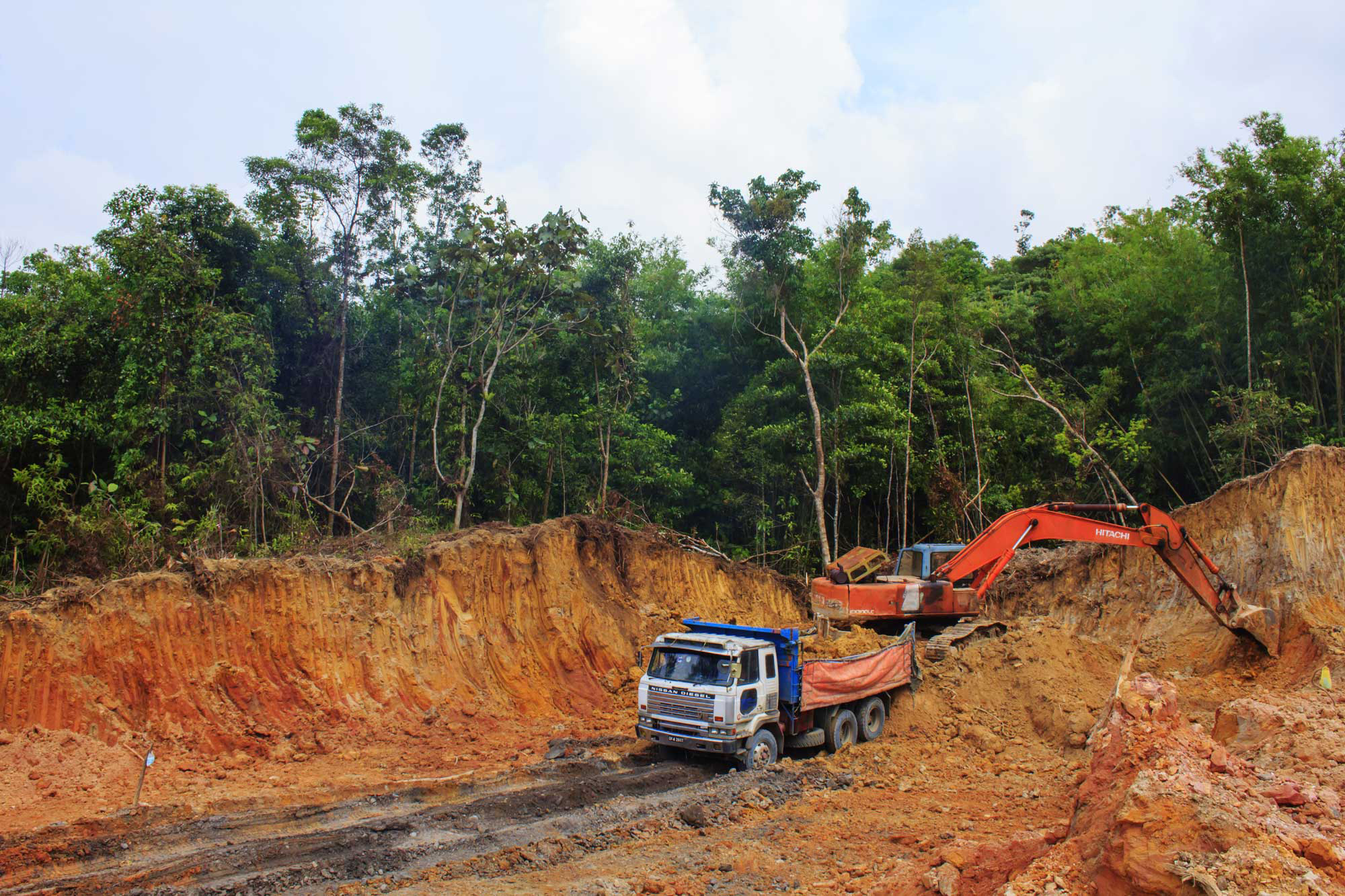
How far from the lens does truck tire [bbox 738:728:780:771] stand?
1255cm

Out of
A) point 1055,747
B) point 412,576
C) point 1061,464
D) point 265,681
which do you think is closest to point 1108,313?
point 1061,464

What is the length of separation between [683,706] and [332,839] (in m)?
5.06

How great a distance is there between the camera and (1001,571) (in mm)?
16156

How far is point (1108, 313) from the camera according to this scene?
3288 centimetres

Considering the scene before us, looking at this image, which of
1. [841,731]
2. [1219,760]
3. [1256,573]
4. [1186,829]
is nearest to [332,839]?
[841,731]

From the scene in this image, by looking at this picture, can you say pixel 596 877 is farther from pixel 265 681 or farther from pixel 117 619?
pixel 117 619

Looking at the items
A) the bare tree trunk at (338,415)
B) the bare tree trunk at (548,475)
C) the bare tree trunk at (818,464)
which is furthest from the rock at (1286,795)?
the bare tree trunk at (548,475)

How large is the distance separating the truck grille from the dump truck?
0.04ft

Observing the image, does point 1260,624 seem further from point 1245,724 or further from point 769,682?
point 769,682

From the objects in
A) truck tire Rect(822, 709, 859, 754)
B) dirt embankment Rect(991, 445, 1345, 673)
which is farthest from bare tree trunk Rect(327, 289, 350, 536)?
dirt embankment Rect(991, 445, 1345, 673)

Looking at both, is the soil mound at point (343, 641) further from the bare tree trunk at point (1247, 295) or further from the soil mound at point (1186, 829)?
the bare tree trunk at point (1247, 295)

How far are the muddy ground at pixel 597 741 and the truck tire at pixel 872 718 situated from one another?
0.43 metres

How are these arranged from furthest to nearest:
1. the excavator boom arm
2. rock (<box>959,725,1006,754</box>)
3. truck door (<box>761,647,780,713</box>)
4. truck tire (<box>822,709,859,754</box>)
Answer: the excavator boom arm, rock (<box>959,725,1006,754</box>), truck tire (<box>822,709,859,754</box>), truck door (<box>761,647,780,713</box>)

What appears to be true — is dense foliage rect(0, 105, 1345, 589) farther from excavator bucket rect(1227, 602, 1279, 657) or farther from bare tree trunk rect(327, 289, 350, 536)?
excavator bucket rect(1227, 602, 1279, 657)
